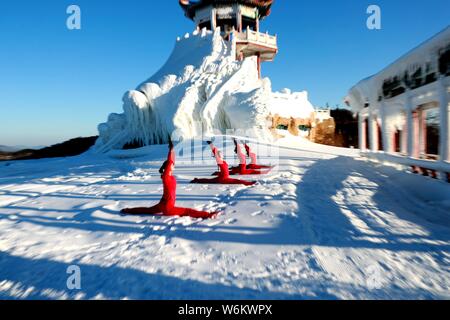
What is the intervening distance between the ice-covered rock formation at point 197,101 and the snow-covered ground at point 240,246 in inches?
441

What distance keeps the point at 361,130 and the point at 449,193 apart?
8375 mm

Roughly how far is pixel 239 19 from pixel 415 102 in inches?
812

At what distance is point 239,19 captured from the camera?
2484cm

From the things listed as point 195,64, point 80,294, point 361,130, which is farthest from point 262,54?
point 80,294

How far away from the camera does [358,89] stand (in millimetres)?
10984

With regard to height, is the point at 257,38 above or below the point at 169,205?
above

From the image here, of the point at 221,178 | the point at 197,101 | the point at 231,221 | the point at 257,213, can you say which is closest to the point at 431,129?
the point at 221,178

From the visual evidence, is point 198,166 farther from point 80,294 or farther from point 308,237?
point 80,294

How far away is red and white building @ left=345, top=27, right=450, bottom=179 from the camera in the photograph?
19.2 ft

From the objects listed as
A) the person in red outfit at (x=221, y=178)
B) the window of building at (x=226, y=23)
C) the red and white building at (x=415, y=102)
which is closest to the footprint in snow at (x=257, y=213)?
the person in red outfit at (x=221, y=178)

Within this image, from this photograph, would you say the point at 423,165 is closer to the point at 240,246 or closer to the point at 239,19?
the point at 240,246

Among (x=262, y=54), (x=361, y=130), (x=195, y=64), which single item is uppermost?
(x=262, y=54)

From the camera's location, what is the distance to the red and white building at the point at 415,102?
5.86 m
